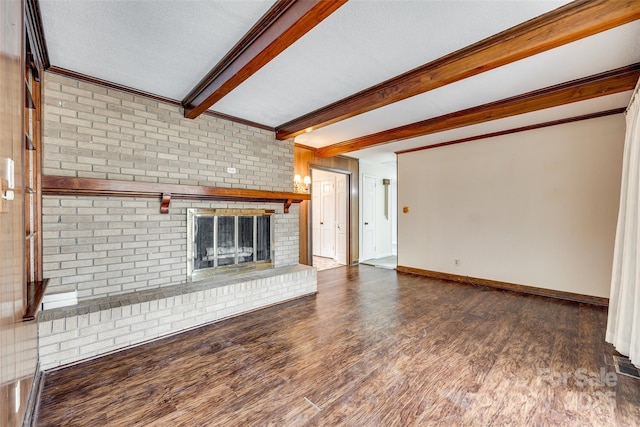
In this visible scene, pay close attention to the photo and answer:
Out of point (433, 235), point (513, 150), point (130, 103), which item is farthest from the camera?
point (433, 235)

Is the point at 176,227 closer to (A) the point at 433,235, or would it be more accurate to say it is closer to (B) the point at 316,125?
(B) the point at 316,125

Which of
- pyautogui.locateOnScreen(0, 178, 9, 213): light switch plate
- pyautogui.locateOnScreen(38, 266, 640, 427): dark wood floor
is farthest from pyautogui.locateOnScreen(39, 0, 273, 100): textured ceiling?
pyautogui.locateOnScreen(38, 266, 640, 427): dark wood floor

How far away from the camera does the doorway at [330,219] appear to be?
6234 mm

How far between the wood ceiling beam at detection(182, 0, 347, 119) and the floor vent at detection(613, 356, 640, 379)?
10.8 feet

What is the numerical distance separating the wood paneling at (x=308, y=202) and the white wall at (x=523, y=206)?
1.13 m

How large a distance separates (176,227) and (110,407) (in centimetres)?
178

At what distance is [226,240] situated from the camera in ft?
11.9

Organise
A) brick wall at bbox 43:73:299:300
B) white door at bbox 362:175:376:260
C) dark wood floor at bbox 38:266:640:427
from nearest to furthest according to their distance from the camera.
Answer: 1. dark wood floor at bbox 38:266:640:427
2. brick wall at bbox 43:73:299:300
3. white door at bbox 362:175:376:260

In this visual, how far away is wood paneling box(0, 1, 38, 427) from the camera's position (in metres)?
1.11

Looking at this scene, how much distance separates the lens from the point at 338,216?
6.50m

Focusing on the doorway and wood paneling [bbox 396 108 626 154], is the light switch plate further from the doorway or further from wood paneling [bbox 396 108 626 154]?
wood paneling [bbox 396 108 626 154]

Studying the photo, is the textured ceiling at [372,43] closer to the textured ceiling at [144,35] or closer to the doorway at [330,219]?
the textured ceiling at [144,35]

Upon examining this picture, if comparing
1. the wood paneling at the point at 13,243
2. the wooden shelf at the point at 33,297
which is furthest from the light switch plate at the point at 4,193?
the wooden shelf at the point at 33,297

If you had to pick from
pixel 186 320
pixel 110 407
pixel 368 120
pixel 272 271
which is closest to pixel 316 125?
pixel 368 120
